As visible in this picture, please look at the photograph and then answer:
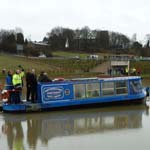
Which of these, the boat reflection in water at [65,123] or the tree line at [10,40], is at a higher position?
the tree line at [10,40]

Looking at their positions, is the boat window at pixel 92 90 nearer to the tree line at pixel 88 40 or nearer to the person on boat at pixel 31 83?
the person on boat at pixel 31 83

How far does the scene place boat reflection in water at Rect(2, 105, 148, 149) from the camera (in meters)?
14.1

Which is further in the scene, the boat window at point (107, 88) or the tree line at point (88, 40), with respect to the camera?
the tree line at point (88, 40)

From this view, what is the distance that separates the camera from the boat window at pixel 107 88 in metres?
20.9

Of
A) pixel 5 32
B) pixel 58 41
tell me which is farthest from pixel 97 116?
pixel 58 41

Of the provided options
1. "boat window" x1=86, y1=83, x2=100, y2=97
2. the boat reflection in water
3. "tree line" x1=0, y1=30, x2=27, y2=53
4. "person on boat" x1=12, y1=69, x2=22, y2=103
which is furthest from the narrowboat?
"tree line" x1=0, y1=30, x2=27, y2=53

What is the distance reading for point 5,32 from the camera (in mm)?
128500

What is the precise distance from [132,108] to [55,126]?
18.0 ft

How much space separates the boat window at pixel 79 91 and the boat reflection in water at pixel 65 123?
78 cm

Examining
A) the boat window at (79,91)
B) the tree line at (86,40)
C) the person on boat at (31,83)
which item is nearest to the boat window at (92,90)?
the boat window at (79,91)

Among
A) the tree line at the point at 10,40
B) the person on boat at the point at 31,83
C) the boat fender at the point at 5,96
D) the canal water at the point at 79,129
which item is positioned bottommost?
the canal water at the point at 79,129

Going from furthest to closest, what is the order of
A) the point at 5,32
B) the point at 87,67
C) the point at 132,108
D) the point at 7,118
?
the point at 5,32 → the point at 87,67 → the point at 132,108 → the point at 7,118

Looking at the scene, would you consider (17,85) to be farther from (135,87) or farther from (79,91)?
(135,87)

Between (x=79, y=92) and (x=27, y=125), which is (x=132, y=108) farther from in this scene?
(x=27, y=125)
